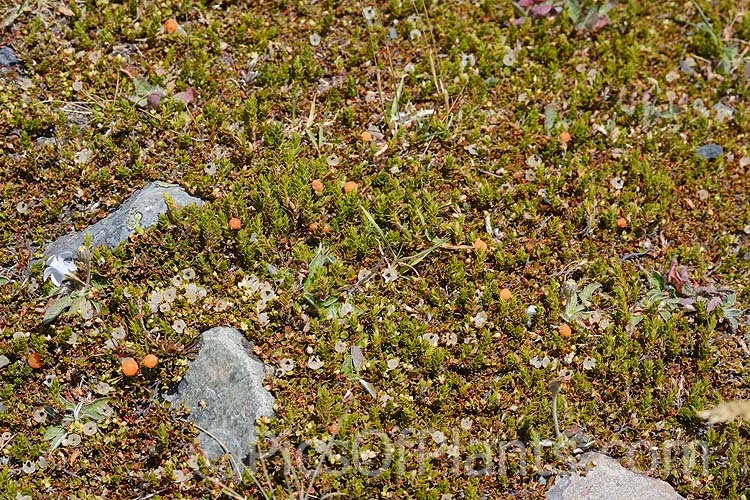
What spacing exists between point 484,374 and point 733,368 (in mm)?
1762

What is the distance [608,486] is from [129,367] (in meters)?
3.15

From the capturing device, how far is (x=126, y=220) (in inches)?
210

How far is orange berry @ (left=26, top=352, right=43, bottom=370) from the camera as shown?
4852mm

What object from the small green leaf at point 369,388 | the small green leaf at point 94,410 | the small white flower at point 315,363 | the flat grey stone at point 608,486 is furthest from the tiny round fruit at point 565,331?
the small green leaf at point 94,410

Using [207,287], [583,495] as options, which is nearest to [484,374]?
[583,495]

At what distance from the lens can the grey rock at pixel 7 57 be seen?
235 inches

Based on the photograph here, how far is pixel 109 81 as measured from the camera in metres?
5.95

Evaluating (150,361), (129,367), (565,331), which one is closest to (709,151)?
(565,331)

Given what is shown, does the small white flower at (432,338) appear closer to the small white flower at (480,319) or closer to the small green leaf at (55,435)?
the small white flower at (480,319)

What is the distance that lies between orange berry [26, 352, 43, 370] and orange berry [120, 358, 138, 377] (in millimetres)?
571

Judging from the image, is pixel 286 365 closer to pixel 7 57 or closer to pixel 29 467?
pixel 29 467

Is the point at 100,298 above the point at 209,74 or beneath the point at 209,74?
beneath

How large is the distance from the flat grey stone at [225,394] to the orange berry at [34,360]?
866 millimetres

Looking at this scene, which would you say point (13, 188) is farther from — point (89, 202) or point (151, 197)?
point (151, 197)
